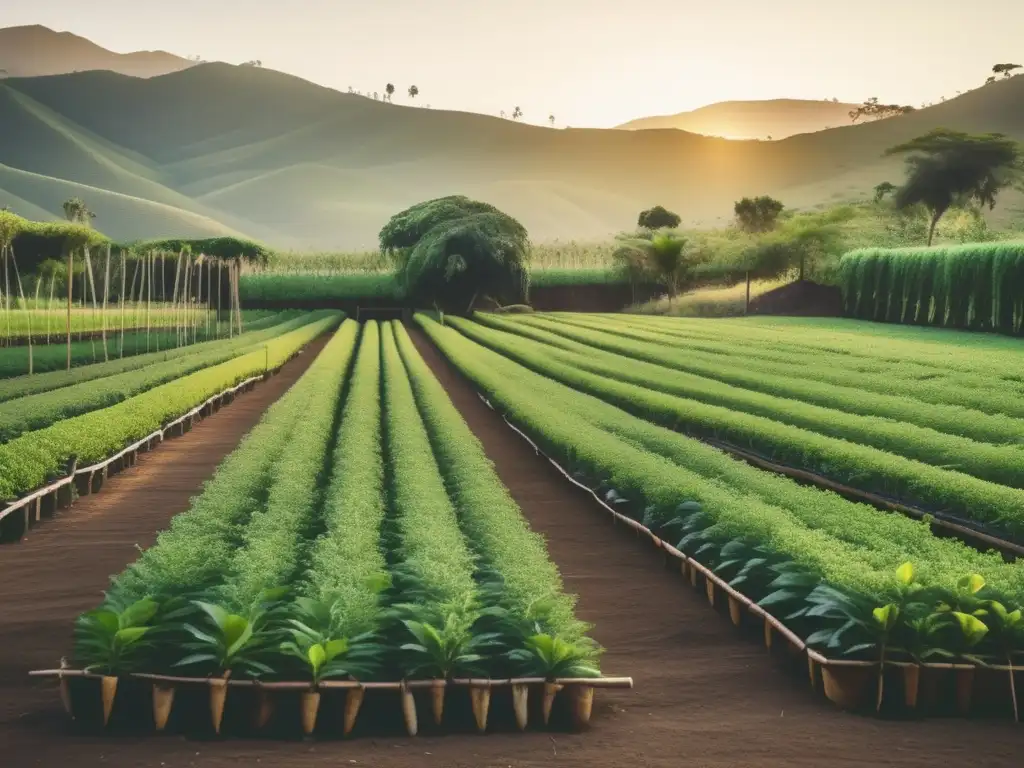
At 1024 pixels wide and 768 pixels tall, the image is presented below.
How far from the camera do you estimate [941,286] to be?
39.4 m

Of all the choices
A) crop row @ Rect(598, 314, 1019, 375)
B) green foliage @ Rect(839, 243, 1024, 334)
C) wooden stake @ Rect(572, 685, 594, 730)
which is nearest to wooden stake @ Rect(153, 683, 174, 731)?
wooden stake @ Rect(572, 685, 594, 730)

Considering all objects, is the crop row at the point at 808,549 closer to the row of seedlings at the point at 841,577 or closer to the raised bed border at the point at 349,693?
the row of seedlings at the point at 841,577

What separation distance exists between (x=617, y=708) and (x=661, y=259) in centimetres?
5281

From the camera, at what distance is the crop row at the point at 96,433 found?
1177 cm

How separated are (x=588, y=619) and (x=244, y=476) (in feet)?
15.2

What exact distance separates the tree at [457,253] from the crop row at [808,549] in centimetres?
3869

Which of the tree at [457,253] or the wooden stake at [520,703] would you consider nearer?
the wooden stake at [520,703]

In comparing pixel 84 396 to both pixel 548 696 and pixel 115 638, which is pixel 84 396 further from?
pixel 548 696

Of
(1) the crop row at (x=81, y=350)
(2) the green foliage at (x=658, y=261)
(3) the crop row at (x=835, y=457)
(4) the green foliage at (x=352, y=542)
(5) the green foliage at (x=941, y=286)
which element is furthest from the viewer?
(2) the green foliage at (x=658, y=261)

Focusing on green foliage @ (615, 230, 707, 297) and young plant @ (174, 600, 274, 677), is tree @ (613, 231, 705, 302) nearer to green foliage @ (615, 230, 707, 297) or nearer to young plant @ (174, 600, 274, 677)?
green foliage @ (615, 230, 707, 297)

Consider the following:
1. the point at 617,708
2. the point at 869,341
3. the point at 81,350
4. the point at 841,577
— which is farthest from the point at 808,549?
the point at 81,350

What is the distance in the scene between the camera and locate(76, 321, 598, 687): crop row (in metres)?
6.84

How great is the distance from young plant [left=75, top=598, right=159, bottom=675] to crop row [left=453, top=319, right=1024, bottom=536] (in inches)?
313

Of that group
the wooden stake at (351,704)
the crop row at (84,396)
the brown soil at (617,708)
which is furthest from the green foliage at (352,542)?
the crop row at (84,396)
